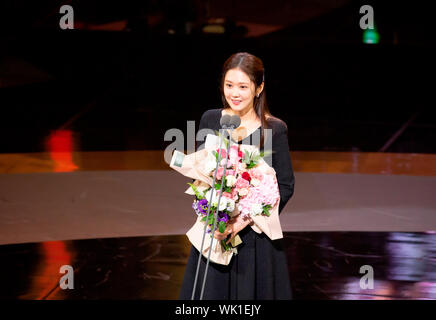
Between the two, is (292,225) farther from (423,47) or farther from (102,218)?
(423,47)

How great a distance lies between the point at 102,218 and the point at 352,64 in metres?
5.05

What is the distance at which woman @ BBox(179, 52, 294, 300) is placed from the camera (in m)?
2.56

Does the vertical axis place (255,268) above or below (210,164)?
below

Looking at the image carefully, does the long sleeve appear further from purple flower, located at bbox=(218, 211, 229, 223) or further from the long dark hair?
purple flower, located at bbox=(218, 211, 229, 223)

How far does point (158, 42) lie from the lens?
898cm

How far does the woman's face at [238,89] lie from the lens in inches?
101

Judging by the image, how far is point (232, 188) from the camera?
2418 mm

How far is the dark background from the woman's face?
607 cm

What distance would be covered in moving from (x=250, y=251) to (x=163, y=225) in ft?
9.38
